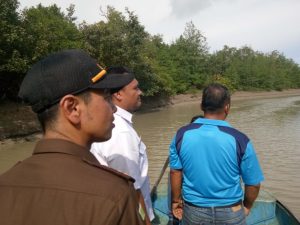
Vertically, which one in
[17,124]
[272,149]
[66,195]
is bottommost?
Result: [272,149]

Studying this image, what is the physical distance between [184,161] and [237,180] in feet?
1.39

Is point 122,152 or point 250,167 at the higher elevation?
point 122,152

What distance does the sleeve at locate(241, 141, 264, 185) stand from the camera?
9.23 feet

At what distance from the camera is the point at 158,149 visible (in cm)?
1400

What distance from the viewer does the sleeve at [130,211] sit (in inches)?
44.6

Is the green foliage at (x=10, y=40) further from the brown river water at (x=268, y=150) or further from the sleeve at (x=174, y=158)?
the sleeve at (x=174, y=158)

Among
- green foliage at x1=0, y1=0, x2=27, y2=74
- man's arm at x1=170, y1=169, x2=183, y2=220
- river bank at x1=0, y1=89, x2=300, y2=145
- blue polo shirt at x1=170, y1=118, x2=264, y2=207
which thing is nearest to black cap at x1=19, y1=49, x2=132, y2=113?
blue polo shirt at x1=170, y1=118, x2=264, y2=207

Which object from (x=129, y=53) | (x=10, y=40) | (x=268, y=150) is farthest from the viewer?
(x=129, y=53)

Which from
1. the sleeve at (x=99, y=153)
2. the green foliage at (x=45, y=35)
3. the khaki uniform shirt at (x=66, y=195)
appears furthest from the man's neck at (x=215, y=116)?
the green foliage at (x=45, y=35)

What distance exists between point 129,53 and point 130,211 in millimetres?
24941

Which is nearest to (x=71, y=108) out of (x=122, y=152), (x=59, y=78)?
(x=59, y=78)

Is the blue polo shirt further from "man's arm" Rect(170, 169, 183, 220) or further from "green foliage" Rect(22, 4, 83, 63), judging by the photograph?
"green foliage" Rect(22, 4, 83, 63)

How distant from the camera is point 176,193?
3.27m

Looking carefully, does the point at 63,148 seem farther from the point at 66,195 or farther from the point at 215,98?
the point at 215,98
